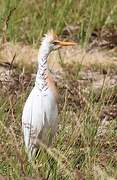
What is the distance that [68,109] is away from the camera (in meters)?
6.33

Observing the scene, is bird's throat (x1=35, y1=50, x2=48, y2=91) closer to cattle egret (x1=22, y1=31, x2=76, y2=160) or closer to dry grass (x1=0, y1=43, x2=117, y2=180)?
cattle egret (x1=22, y1=31, x2=76, y2=160)

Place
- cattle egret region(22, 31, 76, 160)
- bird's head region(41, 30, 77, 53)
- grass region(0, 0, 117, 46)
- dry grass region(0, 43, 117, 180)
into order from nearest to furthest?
dry grass region(0, 43, 117, 180) → cattle egret region(22, 31, 76, 160) → bird's head region(41, 30, 77, 53) → grass region(0, 0, 117, 46)

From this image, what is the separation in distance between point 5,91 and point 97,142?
0.93m

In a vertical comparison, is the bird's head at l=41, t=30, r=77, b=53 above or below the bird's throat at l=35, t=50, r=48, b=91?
above

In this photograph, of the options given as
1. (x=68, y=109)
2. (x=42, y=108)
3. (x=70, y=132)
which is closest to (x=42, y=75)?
(x=42, y=108)

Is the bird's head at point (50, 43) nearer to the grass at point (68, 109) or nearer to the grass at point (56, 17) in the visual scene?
the grass at point (68, 109)

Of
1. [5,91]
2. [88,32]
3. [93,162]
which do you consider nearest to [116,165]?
[93,162]

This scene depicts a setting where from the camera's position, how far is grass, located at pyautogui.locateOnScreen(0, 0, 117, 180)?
467 centimetres

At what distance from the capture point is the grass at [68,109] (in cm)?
467

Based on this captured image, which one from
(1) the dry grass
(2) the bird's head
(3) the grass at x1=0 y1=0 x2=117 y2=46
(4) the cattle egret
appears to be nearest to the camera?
(1) the dry grass

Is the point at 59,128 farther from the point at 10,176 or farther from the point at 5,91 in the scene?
the point at 10,176

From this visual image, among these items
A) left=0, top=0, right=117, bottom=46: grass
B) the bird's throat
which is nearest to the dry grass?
the bird's throat

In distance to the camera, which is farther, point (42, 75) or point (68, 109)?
point (68, 109)

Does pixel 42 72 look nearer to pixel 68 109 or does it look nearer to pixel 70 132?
pixel 70 132
